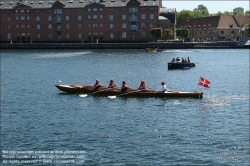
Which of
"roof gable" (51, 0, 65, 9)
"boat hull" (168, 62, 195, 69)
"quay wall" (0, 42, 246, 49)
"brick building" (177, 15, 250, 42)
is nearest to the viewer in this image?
"boat hull" (168, 62, 195, 69)

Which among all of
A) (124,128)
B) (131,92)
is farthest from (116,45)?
(124,128)

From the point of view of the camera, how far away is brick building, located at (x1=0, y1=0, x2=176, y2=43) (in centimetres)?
16462

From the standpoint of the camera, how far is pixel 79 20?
170125 millimetres

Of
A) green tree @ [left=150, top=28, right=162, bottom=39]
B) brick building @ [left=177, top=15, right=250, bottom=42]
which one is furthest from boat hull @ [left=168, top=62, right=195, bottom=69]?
brick building @ [left=177, top=15, right=250, bottom=42]

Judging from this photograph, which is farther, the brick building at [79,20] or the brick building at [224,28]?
the brick building at [224,28]

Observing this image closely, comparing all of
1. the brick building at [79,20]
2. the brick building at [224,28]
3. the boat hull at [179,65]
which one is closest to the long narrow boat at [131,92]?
the boat hull at [179,65]

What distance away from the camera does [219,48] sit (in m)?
157

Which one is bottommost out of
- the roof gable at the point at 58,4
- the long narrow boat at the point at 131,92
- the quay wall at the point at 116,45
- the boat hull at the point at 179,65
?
the long narrow boat at the point at 131,92

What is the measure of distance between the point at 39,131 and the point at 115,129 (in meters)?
5.68

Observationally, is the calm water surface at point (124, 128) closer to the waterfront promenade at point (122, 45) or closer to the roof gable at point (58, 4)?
the waterfront promenade at point (122, 45)

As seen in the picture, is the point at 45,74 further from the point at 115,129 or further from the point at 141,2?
the point at 141,2

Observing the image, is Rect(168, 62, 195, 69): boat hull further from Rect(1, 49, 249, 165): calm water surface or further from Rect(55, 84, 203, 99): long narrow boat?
Rect(55, 84, 203, 99): long narrow boat

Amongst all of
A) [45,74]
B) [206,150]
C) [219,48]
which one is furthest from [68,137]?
[219,48]

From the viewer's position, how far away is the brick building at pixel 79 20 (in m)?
165
